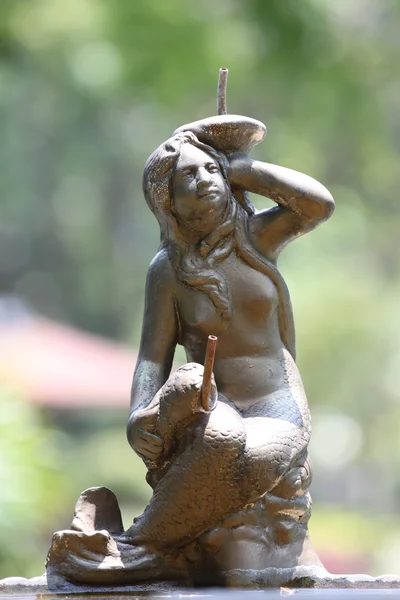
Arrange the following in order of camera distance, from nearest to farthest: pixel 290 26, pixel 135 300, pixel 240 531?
1. pixel 240 531
2. pixel 290 26
3. pixel 135 300

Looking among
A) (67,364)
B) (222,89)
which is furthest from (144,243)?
(222,89)

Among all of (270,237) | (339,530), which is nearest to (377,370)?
(339,530)

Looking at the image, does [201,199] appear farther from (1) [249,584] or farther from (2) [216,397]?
(1) [249,584]

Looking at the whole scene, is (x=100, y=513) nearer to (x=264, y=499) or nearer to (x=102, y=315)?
(x=264, y=499)

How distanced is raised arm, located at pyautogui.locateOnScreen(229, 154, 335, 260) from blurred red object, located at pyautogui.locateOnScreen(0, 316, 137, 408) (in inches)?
168

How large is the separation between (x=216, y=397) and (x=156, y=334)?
242mm

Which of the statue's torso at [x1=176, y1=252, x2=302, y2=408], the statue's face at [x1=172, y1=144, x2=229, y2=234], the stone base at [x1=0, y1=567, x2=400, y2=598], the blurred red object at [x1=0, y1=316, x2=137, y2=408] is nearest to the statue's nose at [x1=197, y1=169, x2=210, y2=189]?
the statue's face at [x1=172, y1=144, x2=229, y2=234]

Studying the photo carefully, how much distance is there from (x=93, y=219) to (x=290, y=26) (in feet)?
9.03

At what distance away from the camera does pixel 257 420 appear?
215cm

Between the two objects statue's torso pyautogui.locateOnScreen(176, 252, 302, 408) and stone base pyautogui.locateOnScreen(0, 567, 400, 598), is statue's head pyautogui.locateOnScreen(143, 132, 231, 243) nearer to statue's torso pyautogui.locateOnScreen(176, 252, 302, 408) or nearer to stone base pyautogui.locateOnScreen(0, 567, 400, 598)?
statue's torso pyautogui.locateOnScreen(176, 252, 302, 408)

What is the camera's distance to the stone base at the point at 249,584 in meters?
2.10

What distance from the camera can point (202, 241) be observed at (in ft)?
7.41

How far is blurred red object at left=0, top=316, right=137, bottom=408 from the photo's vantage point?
6625mm

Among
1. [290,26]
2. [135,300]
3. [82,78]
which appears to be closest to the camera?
[290,26]
